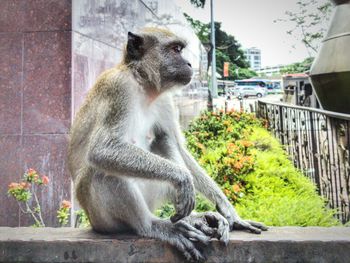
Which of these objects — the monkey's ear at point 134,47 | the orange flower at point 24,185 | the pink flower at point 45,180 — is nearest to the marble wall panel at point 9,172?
the orange flower at point 24,185

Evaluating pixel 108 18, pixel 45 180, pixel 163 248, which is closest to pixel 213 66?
pixel 108 18

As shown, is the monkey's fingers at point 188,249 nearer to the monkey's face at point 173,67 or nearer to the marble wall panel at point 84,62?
the monkey's face at point 173,67

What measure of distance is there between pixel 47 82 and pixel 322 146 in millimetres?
4520

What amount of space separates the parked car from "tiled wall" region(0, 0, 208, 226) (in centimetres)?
1834

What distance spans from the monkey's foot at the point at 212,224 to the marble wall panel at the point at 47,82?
2707 millimetres

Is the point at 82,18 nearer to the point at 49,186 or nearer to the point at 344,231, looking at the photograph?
the point at 49,186

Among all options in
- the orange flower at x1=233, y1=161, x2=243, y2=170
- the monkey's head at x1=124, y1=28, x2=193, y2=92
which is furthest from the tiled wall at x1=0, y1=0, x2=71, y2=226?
the orange flower at x1=233, y1=161, x2=243, y2=170

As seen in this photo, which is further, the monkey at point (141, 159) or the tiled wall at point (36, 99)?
the tiled wall at point (36, 99)

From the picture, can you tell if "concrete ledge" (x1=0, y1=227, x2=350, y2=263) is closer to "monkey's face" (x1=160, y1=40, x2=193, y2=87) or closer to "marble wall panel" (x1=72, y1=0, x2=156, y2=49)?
"monkey's face" (x1=160, y1=40, x2=193, y2=87)

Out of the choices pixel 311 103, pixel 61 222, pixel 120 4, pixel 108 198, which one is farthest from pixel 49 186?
pixel 311 103

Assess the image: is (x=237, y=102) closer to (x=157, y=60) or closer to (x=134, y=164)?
(x=157, y=60)

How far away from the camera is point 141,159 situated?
324cm

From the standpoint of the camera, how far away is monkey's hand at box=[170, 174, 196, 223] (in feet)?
10.0

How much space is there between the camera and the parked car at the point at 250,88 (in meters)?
25.3
